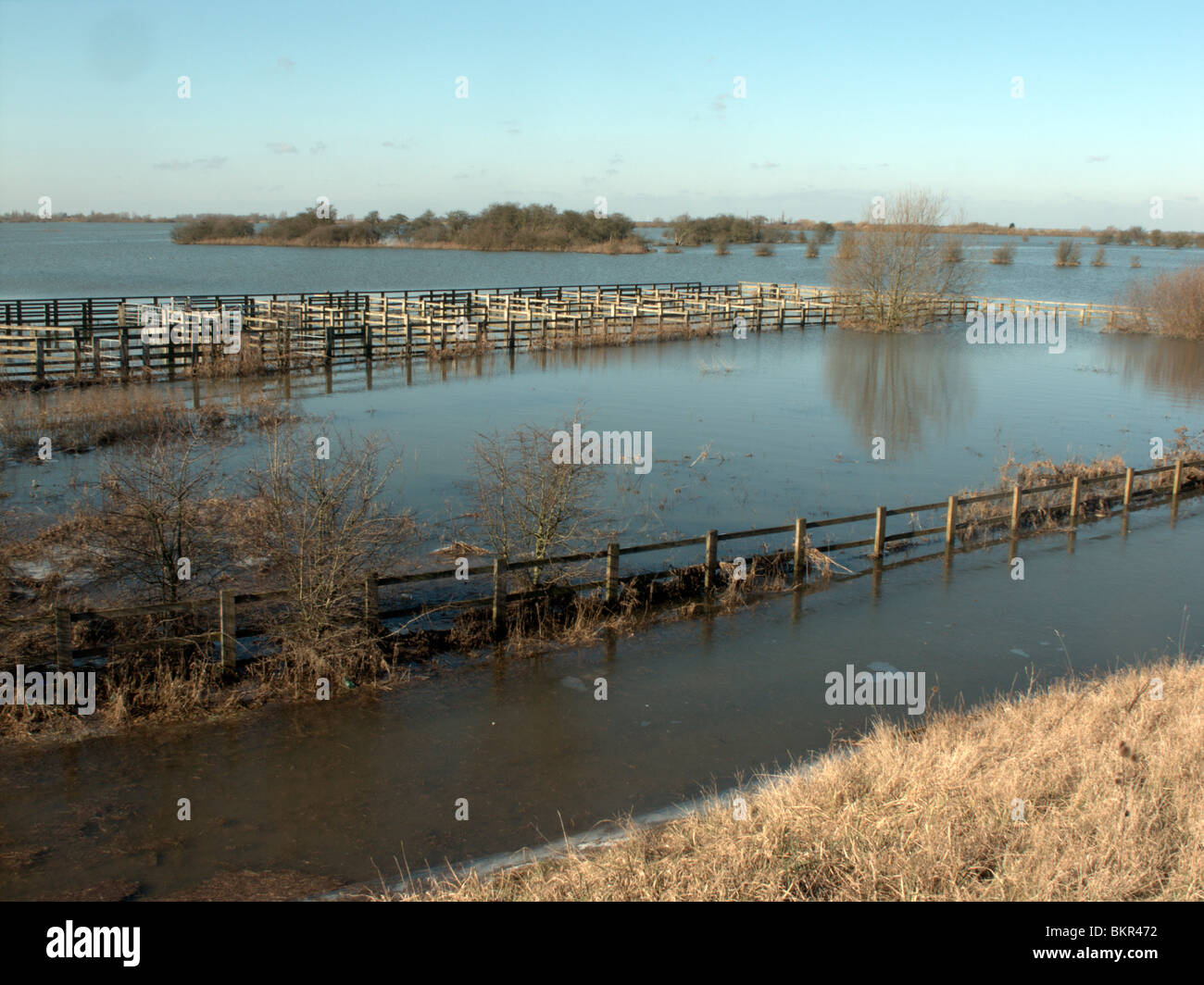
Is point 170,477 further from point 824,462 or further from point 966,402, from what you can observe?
point 966,402

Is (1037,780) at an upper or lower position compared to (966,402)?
lower

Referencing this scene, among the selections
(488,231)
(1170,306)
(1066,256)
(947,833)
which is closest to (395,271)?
(488,231)

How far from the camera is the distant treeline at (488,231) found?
12606cm

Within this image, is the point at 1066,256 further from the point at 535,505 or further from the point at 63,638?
the point at 63,638

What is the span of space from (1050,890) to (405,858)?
4179 millimetres

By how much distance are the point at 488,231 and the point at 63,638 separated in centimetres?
12218

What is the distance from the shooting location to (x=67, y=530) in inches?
514

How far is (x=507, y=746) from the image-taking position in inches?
357

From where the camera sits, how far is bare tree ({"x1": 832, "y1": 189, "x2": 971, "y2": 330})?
47.1 metres

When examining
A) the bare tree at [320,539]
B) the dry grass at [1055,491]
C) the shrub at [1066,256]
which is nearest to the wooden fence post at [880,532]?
the dry grass at [1055,491]

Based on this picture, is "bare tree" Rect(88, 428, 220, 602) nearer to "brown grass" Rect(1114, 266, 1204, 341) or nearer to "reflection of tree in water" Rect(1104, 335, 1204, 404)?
"reflection of tree in water" Rect(1104, 335, 1204, 404)

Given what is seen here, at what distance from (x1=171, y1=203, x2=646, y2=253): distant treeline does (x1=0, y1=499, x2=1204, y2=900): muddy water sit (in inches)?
4596

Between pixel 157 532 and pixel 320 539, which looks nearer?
pixel 157 532

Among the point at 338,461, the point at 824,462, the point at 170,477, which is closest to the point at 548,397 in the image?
the point at 824,462
